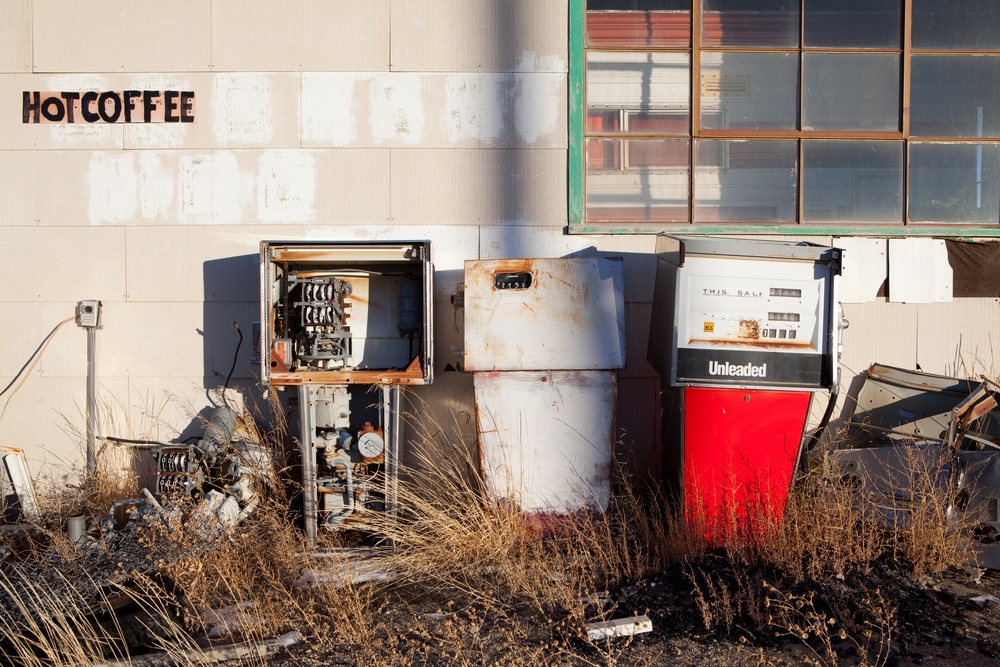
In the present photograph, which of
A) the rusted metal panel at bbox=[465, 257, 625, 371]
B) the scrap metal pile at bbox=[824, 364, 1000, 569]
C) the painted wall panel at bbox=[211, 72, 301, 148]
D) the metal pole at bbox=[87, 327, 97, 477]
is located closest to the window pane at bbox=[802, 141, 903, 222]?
the scrap metal pile at bbox=[824, 364, 1000, 569]

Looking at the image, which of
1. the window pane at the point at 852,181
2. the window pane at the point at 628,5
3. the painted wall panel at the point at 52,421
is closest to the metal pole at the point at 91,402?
the painted wall panel at the point at 52,421

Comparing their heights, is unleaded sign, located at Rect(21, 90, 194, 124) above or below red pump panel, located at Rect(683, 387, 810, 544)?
above

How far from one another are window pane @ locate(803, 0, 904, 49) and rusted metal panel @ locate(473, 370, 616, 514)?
2952 millimetres

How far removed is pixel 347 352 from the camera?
485 cm

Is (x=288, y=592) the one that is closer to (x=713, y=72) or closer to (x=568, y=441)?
(x=568, y=441)

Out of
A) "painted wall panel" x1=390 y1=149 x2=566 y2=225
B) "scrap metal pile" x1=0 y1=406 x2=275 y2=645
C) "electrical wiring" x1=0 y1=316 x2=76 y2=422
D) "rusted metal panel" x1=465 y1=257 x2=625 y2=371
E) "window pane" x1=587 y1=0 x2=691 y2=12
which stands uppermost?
"window pane" x1=587 y1=0 x2=691 y2=12

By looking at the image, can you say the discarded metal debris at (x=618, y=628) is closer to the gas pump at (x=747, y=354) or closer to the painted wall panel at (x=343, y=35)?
the gas pump at (x=747, y=354)

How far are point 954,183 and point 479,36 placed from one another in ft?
11.3

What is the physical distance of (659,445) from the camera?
5.26 meters

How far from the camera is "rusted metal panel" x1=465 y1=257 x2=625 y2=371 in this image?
4426 mm

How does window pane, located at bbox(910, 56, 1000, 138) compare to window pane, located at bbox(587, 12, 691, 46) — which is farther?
window pane, located at bbox(910, 56, 1000, 138)

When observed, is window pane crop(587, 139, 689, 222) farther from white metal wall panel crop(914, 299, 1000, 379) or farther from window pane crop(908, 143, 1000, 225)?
white metal wall panel crop(914, 299, 1000, 379)

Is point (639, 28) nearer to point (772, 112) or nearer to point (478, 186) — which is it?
point (772, 112)

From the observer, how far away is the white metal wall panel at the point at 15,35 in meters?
5.28
